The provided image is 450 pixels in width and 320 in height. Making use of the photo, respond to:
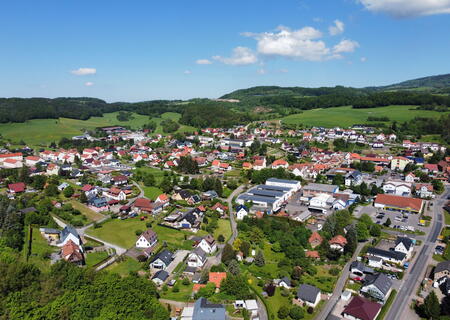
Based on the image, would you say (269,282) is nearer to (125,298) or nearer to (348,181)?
(125,298)

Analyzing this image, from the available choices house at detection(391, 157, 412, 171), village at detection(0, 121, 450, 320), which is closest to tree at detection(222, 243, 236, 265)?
village at detection(0, 121, 450, 320)

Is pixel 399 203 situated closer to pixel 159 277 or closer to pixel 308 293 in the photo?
pixel 308 293

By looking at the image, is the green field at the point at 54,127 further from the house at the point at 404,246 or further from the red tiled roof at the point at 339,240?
the house at the point at 404,246

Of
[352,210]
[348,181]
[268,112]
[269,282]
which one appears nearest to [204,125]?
[268,112]

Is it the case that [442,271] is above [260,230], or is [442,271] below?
below

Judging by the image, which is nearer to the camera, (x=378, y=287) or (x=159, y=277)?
(x=378, y=287)

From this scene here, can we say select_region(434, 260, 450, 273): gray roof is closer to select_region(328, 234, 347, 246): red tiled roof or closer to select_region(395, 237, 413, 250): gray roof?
select_region(395, 237, 413, 250): gray roof

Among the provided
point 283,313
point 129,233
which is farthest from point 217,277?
point 129,233

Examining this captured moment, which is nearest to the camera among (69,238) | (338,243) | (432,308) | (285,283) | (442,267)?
(432,308)
